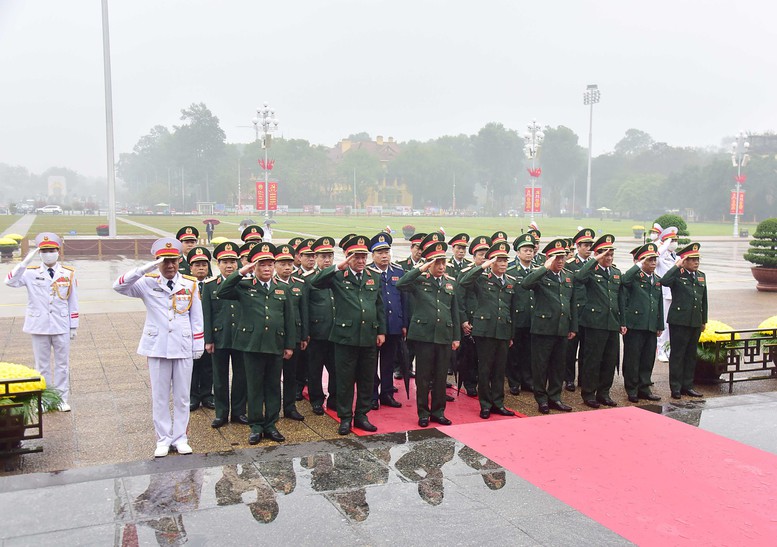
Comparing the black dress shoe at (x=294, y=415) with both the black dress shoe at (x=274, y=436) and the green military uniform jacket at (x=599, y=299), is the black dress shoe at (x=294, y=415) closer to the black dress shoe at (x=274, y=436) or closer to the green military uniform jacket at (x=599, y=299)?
the black dress shoe at (x=274, y=436)

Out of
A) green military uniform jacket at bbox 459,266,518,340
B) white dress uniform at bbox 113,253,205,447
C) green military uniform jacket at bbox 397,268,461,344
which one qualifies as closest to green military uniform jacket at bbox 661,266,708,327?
green military uniform jacket at bbox 459,266,518,340

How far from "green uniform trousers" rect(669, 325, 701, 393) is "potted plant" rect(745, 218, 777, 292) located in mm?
13029

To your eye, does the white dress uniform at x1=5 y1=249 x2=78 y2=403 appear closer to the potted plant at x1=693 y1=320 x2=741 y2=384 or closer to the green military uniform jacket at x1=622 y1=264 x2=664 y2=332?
the green military uniform jacket at x1=622 y1=264 x2=664 y2=332

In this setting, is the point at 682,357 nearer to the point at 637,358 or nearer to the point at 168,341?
the point at 637,358

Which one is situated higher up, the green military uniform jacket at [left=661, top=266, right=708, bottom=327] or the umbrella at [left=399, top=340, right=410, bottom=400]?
the green military uniform jacket at [left=661, top=266, right=708, bottom=327]

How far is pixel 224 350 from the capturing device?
703cm

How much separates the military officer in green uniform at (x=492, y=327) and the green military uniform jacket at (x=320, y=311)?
1.37m

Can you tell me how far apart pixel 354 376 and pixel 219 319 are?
1.41 metres

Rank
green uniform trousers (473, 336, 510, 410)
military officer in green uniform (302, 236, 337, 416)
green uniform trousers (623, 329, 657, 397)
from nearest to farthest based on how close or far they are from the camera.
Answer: military officer in green uniform (302, 236, 337, 416), green uniform trousers (473, 336, 510, 410), green uniform trousers (623, 329, 657, 397)

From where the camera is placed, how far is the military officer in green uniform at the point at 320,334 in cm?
725

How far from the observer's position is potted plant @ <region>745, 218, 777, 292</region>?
64.5ft

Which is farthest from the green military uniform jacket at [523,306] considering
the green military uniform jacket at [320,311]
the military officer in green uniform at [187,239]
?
the military officer in green uniform at [187,239]

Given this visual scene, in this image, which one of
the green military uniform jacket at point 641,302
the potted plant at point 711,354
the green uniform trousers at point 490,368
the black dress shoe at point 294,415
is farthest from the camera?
the potted plant at point 711,354

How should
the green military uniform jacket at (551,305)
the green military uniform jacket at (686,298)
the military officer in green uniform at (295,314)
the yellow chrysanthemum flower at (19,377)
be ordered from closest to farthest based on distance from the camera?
the yellow chrysanthemum flower at (19,377) < the military officer in green uniform at (295,314) < the green military uniform jacket at (551,305) < the green military uniform jacket at (686,298)
